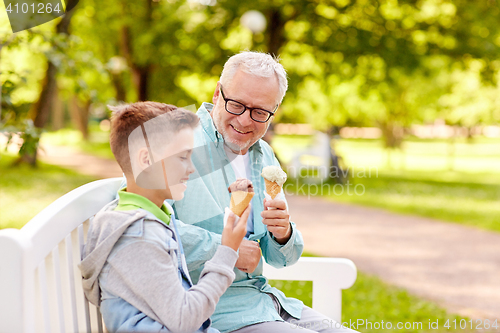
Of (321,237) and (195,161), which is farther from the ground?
(195,161)

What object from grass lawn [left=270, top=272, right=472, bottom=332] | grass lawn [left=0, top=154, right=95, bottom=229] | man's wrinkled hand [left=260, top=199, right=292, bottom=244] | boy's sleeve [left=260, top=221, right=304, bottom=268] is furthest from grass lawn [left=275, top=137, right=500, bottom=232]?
man's wrinkled hand [left=260, top=199, right=292, bottom=244]

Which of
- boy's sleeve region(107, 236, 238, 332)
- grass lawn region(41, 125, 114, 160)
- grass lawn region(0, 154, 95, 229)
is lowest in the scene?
grass lawn region(41, 125, 114, 160)

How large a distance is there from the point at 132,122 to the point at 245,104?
2.45 feet

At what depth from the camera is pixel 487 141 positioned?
42250 mm

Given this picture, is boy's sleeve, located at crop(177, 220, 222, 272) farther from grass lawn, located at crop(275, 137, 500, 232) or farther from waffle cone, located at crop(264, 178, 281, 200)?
grass lawn, located at crop(275, 137, 500, 232)

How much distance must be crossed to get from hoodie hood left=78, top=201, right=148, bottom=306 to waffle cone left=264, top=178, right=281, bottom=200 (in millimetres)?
671

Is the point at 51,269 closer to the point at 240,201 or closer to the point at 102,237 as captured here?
the point at 102,237

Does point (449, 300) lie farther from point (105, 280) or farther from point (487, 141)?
point (487, 141)

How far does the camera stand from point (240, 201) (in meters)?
1.57

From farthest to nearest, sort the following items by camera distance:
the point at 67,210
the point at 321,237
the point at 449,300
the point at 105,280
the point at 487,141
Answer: the point at 487,141
the point at 321,237
the point at 449,300
the point at 67,210
the point at 105,280

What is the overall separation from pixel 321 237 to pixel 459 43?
8.00 m

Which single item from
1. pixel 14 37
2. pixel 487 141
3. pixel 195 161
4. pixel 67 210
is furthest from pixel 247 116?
pixel 487 141

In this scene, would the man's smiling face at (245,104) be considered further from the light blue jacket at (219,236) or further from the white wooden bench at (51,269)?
the white wooden bench at (51,269)

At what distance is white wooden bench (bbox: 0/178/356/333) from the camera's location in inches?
43.2
